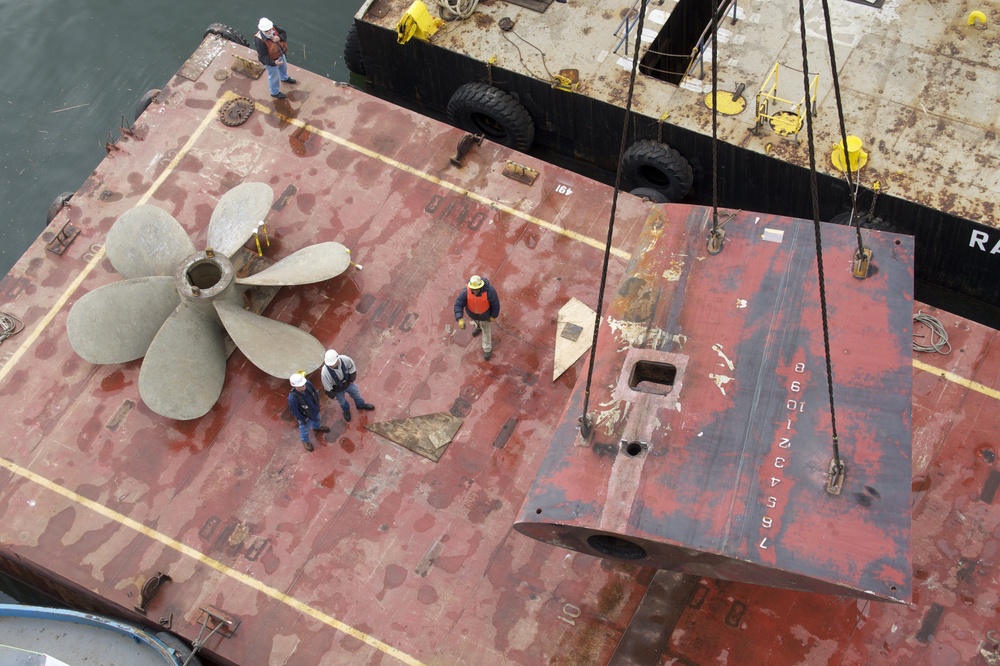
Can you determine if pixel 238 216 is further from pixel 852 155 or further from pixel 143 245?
pixel 852 155

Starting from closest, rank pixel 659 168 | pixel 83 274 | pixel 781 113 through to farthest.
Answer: pixel 83 274 → pixel 781 113 → pixel 659 168

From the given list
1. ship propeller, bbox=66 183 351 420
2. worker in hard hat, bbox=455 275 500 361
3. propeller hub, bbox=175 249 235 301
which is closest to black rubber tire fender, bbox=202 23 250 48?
ship propeller, bbox=66 183 351 420

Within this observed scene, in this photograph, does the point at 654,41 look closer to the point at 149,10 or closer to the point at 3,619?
the point at 149,10

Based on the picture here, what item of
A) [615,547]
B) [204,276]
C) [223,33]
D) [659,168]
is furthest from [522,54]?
[615,547]

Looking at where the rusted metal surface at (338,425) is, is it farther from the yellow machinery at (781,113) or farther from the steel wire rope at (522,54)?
the yellow machinery at (781,113)

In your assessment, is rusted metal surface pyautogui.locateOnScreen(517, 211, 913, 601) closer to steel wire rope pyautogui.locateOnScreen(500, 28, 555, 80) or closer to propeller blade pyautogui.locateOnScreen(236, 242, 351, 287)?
propeller blade pyautogui.locateOnScreen(236, 242, 351, 287)
